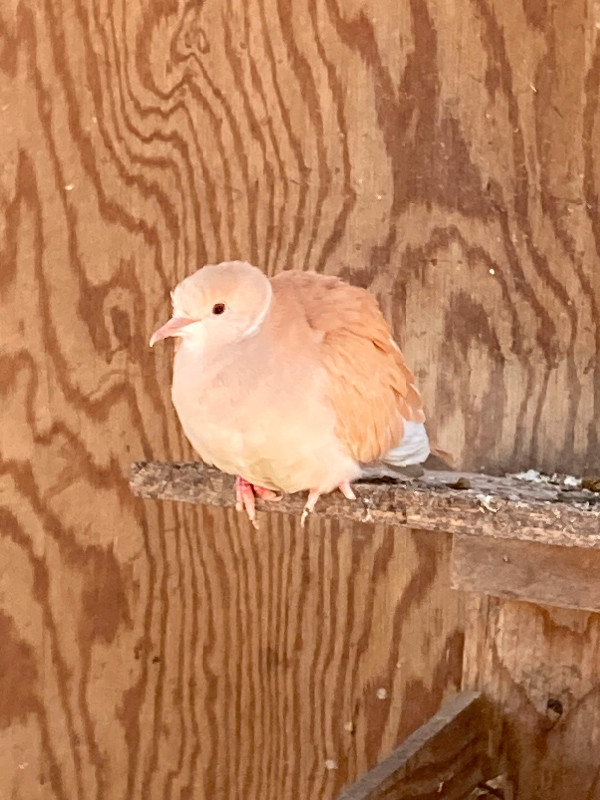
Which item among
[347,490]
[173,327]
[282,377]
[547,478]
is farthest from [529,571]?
[173,327]

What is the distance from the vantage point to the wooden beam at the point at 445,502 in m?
0.86

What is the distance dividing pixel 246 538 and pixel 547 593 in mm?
458

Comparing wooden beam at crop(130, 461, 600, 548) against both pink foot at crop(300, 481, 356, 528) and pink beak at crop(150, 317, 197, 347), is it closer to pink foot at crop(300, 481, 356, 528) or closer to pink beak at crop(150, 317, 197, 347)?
pink foot at crop(300, 481, 356, 528)

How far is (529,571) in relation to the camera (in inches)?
42.3

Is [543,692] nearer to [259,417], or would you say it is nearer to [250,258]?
[259,417]

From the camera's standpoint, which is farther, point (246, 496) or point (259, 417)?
point (246, 496)

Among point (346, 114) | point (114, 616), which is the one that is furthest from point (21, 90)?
point (114, 616)

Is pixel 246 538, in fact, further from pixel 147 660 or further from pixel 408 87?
pixel 408 87

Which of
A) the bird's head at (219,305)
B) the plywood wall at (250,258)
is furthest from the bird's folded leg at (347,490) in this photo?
the plywood wall at (250,258)

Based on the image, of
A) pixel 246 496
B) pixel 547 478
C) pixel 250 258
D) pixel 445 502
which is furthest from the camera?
pixel 250 258

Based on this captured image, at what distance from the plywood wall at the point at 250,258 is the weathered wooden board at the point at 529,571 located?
176mm

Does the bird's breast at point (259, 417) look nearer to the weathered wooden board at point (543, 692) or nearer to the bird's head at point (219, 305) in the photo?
the bird's head at point (219, 305)

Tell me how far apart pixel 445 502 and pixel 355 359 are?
18 cm

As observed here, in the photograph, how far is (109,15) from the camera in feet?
4.19
